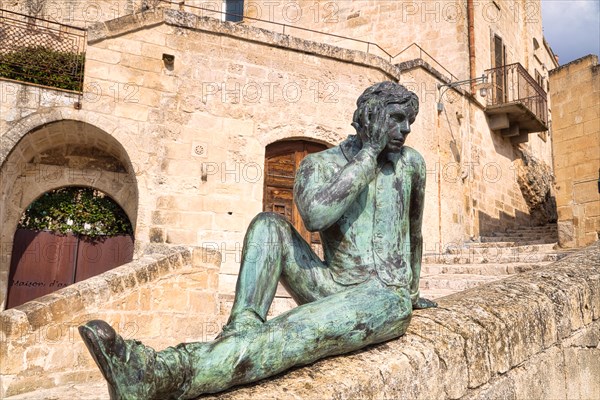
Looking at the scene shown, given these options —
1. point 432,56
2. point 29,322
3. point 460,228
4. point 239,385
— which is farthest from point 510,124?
point 239,385

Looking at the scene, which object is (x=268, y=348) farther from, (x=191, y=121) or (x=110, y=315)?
(x=191, y=121)

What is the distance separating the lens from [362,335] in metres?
1.79

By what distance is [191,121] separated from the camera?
8.63 metres

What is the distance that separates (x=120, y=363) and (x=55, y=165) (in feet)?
30.5

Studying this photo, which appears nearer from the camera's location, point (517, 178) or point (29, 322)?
point (29, 322)

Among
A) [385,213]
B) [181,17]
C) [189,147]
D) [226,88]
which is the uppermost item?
[181,17]

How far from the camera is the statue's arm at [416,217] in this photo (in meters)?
2.28

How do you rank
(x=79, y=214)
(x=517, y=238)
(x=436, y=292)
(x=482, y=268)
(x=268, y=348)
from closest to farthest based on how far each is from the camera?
1. (x=268, y=348)
2. (x=436, y=292)
3. (x=482, y=268)
4. (x=79, y=214)
5. (x=517, y=238)

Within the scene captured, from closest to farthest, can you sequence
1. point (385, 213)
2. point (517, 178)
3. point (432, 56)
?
point (385, 213)
point (432, 56)
point (517, 178)

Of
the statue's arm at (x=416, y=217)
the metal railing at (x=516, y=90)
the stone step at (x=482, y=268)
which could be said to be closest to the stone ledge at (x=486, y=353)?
the statue's arm at (x=416, y=217)

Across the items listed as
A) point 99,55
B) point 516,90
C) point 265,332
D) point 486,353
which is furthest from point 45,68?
point 516,90

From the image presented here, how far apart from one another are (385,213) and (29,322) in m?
3.56

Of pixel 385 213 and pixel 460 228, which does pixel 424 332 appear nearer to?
pixel 385 213

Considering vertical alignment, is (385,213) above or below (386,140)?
below
